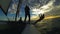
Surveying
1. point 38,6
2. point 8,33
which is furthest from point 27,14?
point 38,6

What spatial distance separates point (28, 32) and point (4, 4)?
374cm

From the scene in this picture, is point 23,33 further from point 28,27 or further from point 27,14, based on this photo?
point 27,14

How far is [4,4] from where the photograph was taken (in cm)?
1805

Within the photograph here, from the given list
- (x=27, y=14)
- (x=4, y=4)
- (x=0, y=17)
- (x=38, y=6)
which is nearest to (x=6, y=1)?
(x=4, y=4)

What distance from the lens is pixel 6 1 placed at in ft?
59.8

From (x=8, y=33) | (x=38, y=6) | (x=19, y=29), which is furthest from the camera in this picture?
(x=38, y=6)

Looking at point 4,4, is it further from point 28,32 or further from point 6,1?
point 28,32

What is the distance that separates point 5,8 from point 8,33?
121 inches

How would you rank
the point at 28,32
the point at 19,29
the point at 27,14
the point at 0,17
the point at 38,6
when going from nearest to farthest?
the point at 28,32
the point at 19,29
the point at 27,14
the point at 0,17
the point at 38,6

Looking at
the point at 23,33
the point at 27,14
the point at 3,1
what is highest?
the point at 3,1

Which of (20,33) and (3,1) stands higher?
(3,1)

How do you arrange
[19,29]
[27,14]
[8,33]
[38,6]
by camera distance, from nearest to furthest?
[8,33] → [19,29] → [27,14] → [38,6]

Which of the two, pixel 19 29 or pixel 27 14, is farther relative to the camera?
pixel 27 14

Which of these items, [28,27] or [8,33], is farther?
[28,27]
